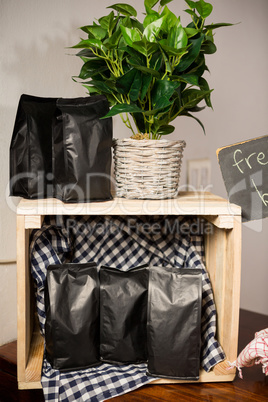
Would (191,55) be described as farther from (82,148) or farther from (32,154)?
(32,154)

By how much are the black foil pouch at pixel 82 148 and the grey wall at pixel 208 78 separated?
322 mm

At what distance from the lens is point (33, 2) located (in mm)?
1253

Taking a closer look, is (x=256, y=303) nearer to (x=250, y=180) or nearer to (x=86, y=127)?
(x=250, y=180)

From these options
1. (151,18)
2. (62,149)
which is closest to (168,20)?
(151,18)

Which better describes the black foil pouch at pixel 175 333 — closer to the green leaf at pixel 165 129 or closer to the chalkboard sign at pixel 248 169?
the chalkboard sign at pixel 248 169

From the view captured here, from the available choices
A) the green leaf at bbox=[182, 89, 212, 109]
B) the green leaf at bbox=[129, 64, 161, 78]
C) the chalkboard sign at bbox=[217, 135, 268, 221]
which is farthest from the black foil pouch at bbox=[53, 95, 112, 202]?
the chalkboard sign at bbox=[217, 135, 268, 221]

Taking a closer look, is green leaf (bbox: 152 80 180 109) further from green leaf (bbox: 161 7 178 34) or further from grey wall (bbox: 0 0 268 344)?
grey wall (bbox: 0 0 268 344)

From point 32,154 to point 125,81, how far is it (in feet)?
0.98

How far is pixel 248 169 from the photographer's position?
3.55 feet

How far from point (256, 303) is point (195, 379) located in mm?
995

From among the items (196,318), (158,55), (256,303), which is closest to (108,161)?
(158,55)

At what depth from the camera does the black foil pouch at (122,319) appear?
41.5 inches

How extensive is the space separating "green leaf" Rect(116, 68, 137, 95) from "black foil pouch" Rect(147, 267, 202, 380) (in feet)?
1.63

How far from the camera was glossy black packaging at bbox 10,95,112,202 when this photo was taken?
3.17ft
